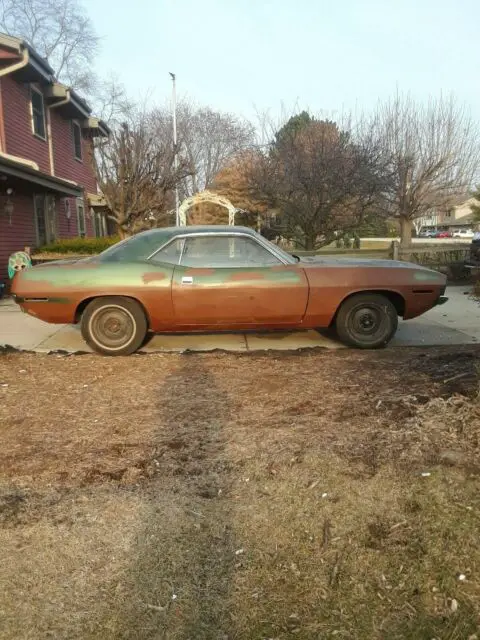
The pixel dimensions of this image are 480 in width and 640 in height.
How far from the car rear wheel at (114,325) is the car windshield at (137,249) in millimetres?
487

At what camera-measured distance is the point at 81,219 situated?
21.3 m

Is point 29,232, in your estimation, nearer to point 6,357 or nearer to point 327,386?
point 6,357

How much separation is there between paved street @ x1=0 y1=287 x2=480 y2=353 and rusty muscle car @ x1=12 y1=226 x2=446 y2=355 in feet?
1.52

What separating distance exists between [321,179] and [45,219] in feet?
31.1

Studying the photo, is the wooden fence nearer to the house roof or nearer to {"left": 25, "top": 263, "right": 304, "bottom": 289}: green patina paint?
{"left": 25, "top": 263, "right": 304, "bottom": 289}: green patina paint

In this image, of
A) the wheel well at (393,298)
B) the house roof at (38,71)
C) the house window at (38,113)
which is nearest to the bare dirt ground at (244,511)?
the wheel well at (393,298)

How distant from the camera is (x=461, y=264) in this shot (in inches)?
551

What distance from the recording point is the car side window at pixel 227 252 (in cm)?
611

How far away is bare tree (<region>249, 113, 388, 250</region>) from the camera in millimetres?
18422

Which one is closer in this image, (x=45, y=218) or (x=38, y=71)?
(x=38, y=71)

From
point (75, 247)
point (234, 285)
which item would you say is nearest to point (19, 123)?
point (75, 247)

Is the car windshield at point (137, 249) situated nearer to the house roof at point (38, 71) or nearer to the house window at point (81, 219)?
the house roof at point (38, 71)

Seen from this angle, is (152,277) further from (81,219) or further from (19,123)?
(81,219)

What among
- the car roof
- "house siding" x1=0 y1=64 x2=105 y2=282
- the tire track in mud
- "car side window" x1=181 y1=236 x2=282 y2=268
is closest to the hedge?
"house siding" x1=0 y1=64 x2=105 y2=282
